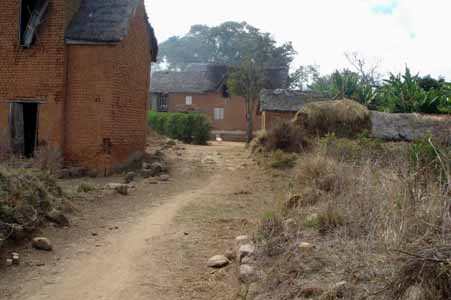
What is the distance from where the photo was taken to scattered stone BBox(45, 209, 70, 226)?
25.8 feet

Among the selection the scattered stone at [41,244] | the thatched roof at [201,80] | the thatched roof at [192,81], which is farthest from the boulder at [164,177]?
the thatched roof at [192,81]

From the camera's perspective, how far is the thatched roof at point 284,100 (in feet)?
76.3

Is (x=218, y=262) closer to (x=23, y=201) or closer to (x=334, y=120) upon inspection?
(x=23, y=201)

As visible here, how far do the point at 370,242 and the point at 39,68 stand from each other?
42.1 feet

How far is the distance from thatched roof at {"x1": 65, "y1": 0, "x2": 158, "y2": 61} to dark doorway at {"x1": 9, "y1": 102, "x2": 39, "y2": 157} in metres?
2.82

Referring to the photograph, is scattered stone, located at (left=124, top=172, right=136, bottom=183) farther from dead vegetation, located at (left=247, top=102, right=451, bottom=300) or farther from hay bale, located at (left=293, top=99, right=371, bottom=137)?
hay bale, located at (left=293, top=99, right=371, bottom=137)

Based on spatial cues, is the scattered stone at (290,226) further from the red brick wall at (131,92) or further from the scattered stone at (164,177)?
the red brick wall at (131,92)

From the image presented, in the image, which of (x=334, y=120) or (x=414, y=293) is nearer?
(x=414, y=293)

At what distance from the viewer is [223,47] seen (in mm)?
75312

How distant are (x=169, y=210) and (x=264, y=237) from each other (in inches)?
153

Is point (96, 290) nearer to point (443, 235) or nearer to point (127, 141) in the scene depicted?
point (443, 235)

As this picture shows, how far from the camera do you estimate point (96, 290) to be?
5391 millimetres

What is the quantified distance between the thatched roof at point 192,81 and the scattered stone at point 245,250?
35247 millimetres

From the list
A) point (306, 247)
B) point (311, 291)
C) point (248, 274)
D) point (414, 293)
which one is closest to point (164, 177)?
point (248, 274)
